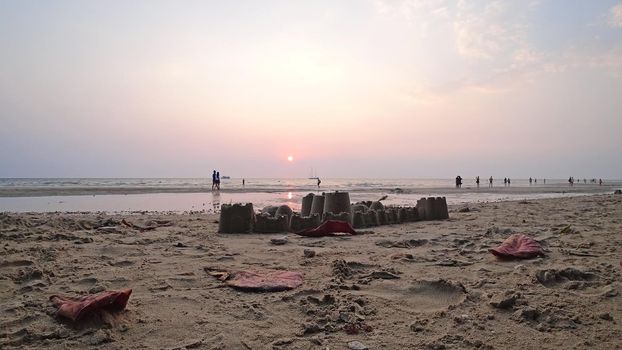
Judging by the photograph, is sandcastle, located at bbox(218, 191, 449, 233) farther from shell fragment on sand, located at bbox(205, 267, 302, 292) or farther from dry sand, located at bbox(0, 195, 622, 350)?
shell fragment on sand, located at bbox(205, 267, 302, 292)

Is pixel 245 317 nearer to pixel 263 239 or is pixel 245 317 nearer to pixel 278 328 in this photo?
pixel 278 328

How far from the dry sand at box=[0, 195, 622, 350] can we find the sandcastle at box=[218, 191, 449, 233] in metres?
1.53

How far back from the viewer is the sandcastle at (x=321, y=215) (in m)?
7.42

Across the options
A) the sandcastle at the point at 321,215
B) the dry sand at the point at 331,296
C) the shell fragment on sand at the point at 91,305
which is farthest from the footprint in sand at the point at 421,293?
the sandcastle at the point at 321,215

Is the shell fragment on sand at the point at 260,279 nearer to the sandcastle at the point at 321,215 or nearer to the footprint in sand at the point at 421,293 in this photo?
the footprint in sand at the point at 421,293

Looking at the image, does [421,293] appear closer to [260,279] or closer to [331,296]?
[331,296]

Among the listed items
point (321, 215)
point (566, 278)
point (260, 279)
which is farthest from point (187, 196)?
point (566, 278)

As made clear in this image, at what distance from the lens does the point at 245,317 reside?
117 inches

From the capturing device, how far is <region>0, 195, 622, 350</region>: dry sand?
8.55 feet

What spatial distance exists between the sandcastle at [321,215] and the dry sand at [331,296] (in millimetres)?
1529

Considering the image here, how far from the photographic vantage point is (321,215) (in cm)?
777

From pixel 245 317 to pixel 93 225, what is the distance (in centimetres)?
608

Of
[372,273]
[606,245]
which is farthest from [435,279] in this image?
[606,245]

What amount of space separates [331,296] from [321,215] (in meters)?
4.51
